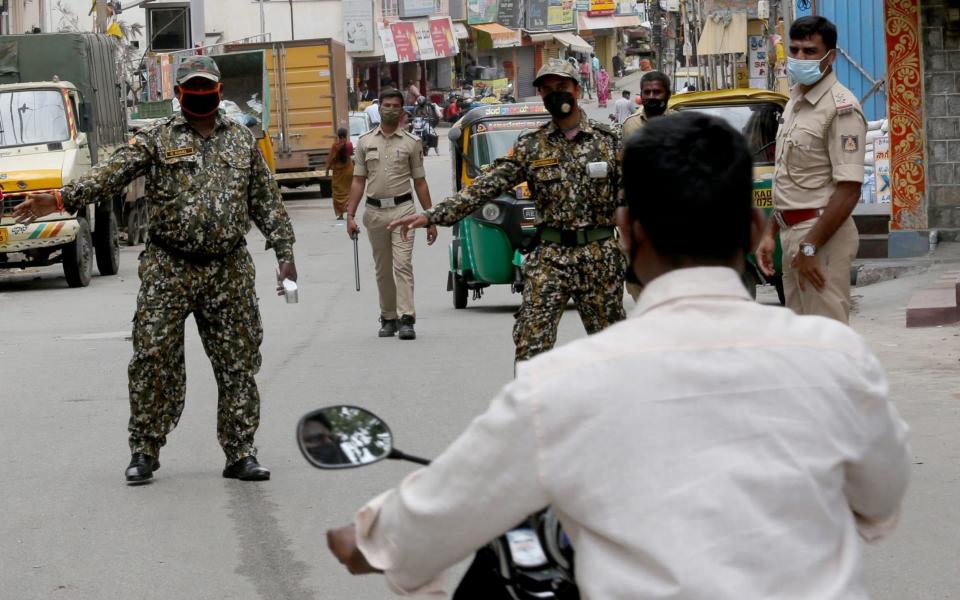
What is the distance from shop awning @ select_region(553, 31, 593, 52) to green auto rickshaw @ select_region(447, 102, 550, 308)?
72.0m

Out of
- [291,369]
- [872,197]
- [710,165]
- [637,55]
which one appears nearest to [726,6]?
[872,197]

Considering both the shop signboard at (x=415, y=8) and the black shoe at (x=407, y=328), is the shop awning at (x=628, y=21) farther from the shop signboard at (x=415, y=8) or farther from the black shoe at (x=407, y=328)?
the black shoe at (x=407, y=328)

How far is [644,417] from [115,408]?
7.89 metres

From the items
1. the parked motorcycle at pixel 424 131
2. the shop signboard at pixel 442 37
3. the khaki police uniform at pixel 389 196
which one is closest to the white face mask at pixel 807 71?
the khaki police uniform at pixel 389 196

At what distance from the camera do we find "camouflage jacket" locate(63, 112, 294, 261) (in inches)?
272

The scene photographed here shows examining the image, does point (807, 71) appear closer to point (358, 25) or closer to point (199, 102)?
point (199, 102)

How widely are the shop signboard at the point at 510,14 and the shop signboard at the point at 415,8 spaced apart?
13.4 metres

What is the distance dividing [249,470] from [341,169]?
18137mm

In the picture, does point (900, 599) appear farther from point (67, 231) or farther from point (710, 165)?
point (67, 231)

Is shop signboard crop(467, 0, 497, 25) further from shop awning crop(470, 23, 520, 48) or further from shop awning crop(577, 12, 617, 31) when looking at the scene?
shop awning crop(577, 12, 617, 31)

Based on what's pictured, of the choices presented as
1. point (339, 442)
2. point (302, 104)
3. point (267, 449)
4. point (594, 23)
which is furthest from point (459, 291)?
point (594, 23)

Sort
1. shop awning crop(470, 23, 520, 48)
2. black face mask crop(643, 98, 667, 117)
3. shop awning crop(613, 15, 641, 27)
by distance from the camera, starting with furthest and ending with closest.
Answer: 1. shop awning crop(613, 15, 641, 27)
2. shop awning crop(470, 23, 520, 48)
3. black face mask crop(643, 98, 667, 117)

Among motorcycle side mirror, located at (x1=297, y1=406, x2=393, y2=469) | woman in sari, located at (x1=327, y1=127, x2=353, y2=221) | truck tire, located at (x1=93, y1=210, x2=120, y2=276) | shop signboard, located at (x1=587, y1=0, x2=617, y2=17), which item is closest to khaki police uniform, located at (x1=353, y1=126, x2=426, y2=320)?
truck tire, located at (x1=93, y1=210, x2=120, y2=276)

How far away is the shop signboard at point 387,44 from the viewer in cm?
6694
